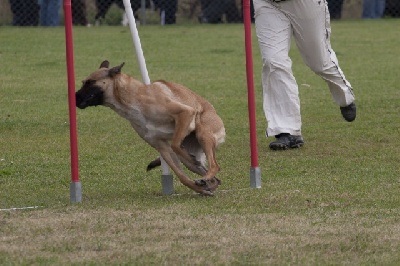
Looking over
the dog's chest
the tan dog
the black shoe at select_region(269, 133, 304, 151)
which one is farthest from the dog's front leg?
the black shoe at select_region(269, 133, 304, 151)

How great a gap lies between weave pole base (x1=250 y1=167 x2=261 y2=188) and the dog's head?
1.15 meters

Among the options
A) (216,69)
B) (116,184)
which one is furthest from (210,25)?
(116,184)

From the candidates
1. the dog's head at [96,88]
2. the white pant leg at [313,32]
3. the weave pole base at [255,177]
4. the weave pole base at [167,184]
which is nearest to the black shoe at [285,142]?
the white pant leg at [313,32]

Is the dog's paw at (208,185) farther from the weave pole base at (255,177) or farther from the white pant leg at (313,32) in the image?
the white pant leg at (313,32)

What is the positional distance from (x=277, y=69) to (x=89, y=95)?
275cm

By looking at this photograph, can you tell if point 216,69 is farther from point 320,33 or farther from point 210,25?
point 210,25

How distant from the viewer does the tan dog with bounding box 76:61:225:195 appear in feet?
22.8

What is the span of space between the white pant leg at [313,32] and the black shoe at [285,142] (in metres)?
0.62

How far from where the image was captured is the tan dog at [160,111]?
6.96m

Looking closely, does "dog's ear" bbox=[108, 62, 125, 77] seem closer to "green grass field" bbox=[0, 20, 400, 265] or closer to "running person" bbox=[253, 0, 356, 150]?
"green grass field" bbox=[0, 20, 400, 265]

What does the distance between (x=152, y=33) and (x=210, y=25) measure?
343 cm

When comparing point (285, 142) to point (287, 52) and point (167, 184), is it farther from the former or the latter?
point (167, 184)

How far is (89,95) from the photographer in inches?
275

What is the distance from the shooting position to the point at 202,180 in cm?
704
